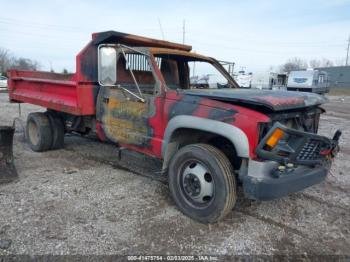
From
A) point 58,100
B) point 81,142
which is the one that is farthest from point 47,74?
point 81,142

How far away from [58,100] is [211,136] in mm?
3048

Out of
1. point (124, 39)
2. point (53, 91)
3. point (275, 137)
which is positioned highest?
point (124, 39)

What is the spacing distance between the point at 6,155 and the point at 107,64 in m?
2.12

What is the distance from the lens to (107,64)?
3.85m

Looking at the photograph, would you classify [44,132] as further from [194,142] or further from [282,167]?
[282,167]

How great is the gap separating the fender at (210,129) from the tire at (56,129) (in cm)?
320

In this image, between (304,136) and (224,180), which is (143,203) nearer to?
(224,180)

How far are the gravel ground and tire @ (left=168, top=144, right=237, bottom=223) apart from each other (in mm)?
173

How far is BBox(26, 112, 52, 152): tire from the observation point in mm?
5926

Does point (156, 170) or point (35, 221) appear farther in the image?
point (156, 170)

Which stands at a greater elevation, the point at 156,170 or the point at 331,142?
the point at 331,142

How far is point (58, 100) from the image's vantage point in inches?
208

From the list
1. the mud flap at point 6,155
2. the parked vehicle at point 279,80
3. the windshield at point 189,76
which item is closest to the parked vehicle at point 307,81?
the parked vehicle at point 279,80

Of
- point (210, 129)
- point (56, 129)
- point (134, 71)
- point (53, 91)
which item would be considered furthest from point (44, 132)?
point (210, 129)
